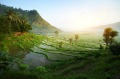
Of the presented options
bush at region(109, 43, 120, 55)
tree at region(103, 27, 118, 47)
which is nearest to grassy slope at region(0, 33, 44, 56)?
tree at region(103, 27, 118, 47)

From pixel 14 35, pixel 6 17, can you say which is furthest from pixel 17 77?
pixel 6 17

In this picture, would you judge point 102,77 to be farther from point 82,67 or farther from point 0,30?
point 0,30

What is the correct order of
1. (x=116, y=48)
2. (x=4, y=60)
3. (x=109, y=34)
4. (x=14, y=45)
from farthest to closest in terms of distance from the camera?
(x=109, y=34), (x=14, y=45), (x=4, y=60), (x=116, y=48)

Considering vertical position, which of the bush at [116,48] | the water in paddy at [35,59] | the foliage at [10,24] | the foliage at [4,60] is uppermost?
the foliage at [10,24]

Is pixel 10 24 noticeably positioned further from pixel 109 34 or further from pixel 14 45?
pixel 109 34

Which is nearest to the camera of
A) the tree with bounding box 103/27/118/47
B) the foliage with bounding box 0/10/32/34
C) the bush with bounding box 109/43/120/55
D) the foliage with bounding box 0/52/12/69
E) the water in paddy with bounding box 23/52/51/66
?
the bush with bounding box 109/43/120/55

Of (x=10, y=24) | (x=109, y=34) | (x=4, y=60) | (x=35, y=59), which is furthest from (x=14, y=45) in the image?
(x=109, y=34)

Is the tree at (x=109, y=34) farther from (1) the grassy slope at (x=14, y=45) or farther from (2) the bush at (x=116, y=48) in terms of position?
(2) the bush at (x=116, y=48)

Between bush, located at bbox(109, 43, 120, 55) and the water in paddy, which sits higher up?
bush, located at bbox(109, 43, 120, 55)

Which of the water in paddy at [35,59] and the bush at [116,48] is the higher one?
the bush at [116,48]

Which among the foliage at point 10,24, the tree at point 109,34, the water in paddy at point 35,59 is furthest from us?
the tree at point 109,34

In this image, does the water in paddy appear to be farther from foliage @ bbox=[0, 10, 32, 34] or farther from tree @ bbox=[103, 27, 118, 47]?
tree @ bbox=[103, 27, 118, 47]

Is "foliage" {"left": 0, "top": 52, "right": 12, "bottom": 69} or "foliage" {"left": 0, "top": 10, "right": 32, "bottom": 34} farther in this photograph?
"foliage" {"left": 0, "top": 10, "right": 32, "bottom": 34}

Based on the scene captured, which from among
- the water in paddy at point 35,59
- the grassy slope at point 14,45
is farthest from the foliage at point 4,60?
the grassy slope at point 14,45
